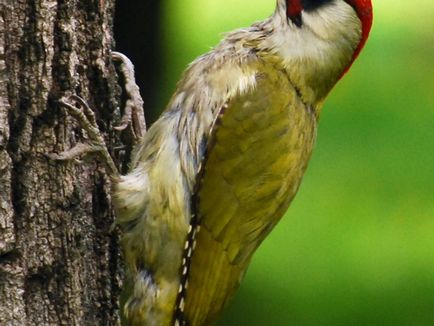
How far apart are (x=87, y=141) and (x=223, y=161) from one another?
1.63 ft

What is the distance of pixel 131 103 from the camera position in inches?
160

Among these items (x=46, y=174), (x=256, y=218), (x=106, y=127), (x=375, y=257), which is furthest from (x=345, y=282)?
(x=46, y=174)

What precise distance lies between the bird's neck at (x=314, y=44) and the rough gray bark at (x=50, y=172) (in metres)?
0.67

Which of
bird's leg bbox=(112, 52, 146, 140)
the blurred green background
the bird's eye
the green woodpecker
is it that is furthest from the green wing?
the blurred green background

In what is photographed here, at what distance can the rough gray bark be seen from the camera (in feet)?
10.4

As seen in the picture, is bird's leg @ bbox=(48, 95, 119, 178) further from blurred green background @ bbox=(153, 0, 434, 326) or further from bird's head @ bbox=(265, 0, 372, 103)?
blurred green background @ bbox=(153, 0, 434, 326)

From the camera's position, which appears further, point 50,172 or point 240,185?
point 240,185

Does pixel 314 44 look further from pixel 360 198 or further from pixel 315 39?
pixel 360 198

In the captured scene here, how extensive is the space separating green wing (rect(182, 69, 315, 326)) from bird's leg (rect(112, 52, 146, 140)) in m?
0.43

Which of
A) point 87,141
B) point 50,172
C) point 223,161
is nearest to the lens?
point 50,172

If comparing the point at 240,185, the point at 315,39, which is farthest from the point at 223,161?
the point at 315,39

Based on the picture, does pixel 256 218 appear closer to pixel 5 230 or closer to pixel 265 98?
pixel 265 98

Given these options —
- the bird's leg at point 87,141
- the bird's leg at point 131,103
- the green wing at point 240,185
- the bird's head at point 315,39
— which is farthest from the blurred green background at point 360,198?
the bird's leg at point 87,141

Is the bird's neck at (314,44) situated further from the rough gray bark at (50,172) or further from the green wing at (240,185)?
the rough gray bark at (50,172)
